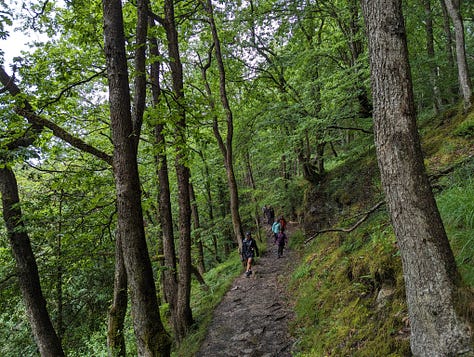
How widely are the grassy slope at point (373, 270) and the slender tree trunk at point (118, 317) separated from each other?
14.0 ft

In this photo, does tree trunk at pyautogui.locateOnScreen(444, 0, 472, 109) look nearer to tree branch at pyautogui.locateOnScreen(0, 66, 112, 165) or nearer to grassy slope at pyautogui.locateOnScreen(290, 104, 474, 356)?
grassy slope at pyautogui.locateOnScreen(290, 104, 474, 356)

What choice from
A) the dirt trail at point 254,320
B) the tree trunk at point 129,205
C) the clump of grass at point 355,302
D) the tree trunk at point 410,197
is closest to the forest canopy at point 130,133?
the tree trunk at point 129,205

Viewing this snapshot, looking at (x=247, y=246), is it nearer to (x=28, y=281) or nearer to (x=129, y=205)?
(x=28, y=281)

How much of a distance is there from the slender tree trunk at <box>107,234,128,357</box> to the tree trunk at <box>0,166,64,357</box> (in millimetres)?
1140

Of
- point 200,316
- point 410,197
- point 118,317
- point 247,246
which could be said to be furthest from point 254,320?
point 410,197

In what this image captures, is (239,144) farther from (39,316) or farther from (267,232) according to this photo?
(267,232)

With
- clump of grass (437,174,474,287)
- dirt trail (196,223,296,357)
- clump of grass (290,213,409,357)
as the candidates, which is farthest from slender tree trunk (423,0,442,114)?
dirt trail (196,223,296,357)

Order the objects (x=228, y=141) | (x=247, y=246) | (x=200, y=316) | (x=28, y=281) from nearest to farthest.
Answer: (x=28, y=281), (x=200, y=316), (x=247, y=246), (x=228, y=141)

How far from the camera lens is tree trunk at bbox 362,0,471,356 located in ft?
8.89

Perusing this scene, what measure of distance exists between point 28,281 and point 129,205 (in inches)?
184

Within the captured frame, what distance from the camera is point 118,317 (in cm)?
738

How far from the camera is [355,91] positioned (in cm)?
859

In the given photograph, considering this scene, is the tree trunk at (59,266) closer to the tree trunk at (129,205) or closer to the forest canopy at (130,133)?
the forest canopy at (130,133)

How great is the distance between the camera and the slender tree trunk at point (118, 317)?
720 centimetres
